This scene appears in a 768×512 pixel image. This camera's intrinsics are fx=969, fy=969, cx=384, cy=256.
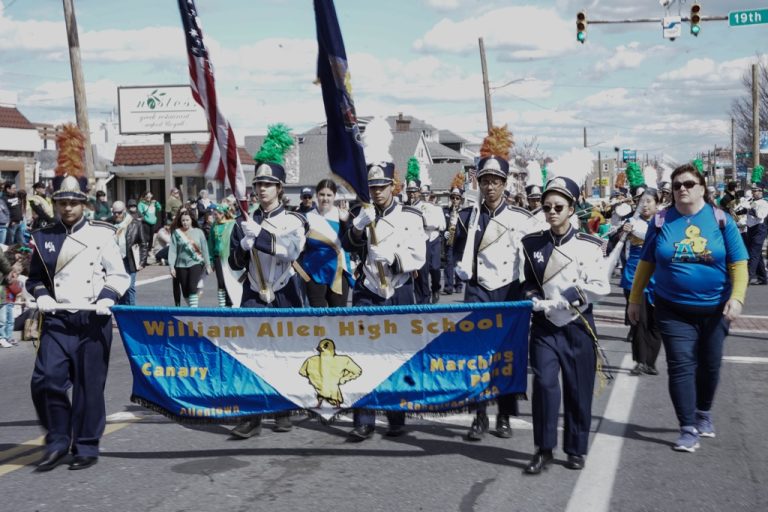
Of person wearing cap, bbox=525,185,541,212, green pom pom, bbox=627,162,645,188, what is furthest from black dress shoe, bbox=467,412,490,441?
green pom pom, bbox=627,162,645,188

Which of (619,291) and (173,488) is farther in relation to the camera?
(619,291)

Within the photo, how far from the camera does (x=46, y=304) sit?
6184 millimetres

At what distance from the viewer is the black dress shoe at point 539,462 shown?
6.12m

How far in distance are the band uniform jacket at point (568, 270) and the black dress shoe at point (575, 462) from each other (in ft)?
2.83

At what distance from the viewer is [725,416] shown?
7.83 metres

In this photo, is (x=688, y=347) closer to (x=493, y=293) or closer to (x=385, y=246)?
(x=493, y=293)

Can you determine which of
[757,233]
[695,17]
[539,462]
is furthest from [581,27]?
[539,462]

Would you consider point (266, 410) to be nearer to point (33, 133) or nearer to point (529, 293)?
point (529, 293)

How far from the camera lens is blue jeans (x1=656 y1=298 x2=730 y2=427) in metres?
6.69

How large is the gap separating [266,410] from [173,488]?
893 mm

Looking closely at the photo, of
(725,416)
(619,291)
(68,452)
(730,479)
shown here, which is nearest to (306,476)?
(68,452)

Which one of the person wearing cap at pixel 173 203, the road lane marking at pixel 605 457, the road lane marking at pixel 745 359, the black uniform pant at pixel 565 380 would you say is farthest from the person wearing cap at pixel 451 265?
the black uniform pant at pixel 565 380

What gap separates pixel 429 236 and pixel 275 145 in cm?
549

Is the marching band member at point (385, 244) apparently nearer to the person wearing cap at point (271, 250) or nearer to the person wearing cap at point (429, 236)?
the person wearing cap at point (429, 236)
